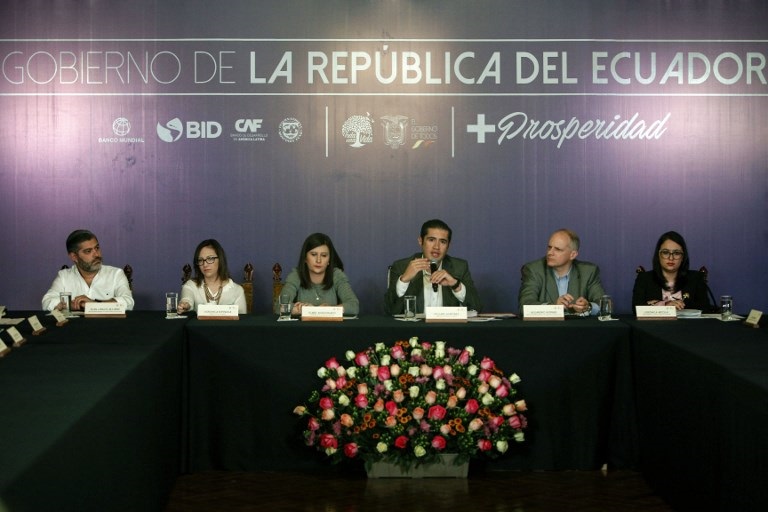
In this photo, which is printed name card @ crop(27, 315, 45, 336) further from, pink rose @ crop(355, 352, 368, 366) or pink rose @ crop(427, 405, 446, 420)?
pink rose @ crop(427, 405, 446, 420)

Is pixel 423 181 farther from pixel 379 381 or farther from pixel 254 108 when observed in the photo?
pixel 379 381

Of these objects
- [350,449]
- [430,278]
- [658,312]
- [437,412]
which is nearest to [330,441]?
[350,449]

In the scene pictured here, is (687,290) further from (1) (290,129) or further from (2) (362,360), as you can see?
(1) (290,129)

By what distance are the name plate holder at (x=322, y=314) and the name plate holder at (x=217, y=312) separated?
12.0 inches

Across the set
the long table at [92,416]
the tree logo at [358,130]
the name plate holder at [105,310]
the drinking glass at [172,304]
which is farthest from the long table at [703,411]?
the tree logo at [358,130]

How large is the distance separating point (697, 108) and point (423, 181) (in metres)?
1.79

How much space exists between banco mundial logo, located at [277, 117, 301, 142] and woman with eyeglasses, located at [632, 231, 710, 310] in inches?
90.9

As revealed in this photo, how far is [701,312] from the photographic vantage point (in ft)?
14.5

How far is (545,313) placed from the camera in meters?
4.13

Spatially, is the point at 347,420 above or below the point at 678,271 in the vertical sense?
below

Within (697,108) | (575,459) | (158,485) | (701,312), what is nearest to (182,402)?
(158,485)

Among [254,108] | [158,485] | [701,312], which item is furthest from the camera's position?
[254,108]

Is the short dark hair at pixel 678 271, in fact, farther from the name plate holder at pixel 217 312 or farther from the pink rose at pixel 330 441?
the name plate holder at pixel 217 312

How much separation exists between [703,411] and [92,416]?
1854 mm
